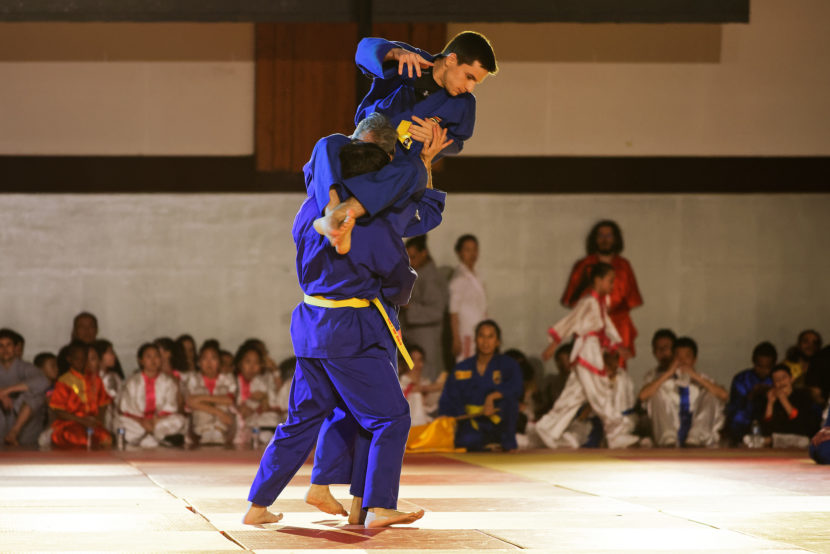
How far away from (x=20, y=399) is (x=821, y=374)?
6.59 m

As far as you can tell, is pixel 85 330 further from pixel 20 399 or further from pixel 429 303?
pixel 429 303

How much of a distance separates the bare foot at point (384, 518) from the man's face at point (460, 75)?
1.71 metres

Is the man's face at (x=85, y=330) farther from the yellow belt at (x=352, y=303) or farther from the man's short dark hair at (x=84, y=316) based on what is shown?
the yellow belt at (x=352, y=303)

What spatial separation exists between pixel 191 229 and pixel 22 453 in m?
3.00

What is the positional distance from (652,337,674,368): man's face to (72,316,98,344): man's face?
4.88 meters

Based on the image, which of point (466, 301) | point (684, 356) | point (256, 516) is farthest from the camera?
point (466, 301)

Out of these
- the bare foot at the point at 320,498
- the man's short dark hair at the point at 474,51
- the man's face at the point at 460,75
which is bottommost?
the bare foot at the point at 320,498

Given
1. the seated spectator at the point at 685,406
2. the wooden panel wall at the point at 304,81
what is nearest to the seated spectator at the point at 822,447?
the seated spectator at the point at 685,406

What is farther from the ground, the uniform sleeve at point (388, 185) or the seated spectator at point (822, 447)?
the uniform sleeve at point (388, 185)

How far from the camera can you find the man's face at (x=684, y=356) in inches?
418

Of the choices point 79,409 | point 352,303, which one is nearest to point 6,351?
point 79,409

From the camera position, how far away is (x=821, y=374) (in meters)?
→ 10.7

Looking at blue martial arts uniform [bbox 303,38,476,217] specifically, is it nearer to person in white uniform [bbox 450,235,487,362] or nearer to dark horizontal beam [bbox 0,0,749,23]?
dark horizontal beam [bbox 0,0,749,23]

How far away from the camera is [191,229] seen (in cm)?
1162
